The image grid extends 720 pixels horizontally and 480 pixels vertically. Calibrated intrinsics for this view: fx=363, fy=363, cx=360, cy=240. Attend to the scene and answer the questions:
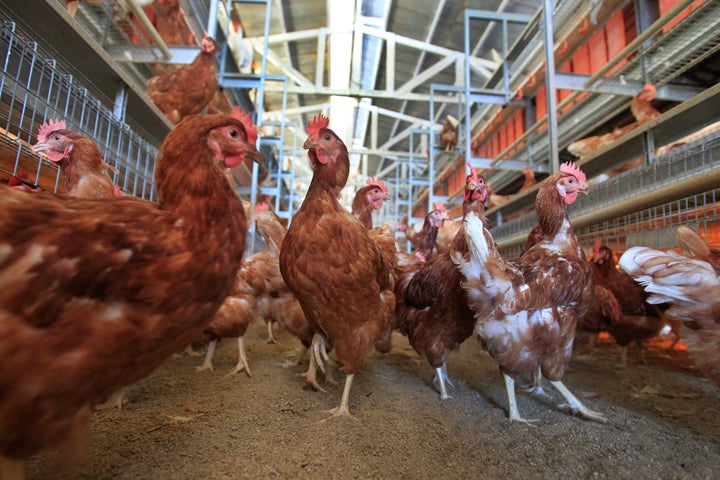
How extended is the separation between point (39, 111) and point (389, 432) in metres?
2.15

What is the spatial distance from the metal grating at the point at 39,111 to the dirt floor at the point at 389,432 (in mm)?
1234

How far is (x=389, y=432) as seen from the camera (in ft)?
4.69

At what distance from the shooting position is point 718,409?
1.79m

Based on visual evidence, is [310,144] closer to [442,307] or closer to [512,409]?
[442,307]

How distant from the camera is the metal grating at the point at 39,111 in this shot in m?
1.50

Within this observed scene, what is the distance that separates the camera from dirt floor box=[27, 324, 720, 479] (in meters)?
1.13


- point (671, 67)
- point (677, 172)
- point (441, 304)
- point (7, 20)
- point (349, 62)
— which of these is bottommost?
point (441, 304)

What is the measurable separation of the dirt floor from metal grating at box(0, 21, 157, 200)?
1234 millimetres

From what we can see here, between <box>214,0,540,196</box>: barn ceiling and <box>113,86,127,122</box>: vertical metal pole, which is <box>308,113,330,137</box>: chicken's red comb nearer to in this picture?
<box>113,86,127,122</box>: vertical metal pole

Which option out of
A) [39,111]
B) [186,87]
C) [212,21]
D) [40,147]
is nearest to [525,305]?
[40,147]

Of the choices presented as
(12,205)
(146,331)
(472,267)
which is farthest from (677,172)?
(12,205)

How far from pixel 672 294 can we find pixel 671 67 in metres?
2.30

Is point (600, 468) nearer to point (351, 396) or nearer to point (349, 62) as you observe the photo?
point (351, 396)

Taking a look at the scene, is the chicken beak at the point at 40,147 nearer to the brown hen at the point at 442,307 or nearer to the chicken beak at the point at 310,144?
the chicken beak at the point at 310,144
